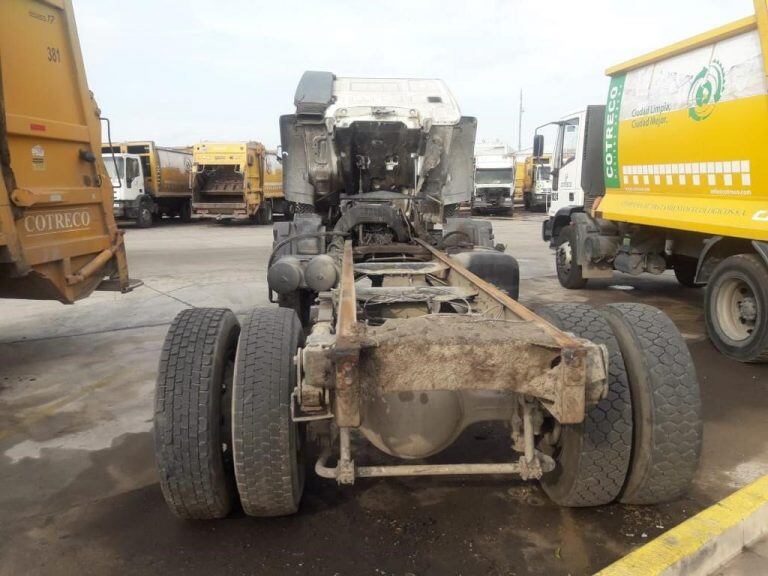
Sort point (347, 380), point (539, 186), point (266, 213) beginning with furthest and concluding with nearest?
1. point (539, 186)
2. point (266, 213)
3. point (347, 380)

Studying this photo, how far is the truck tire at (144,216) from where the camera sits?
21.3 meters

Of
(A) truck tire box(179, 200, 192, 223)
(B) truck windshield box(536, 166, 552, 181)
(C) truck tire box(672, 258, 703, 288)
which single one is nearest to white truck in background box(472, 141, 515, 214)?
(B) truck windshield box(536, 166, 552, 181)

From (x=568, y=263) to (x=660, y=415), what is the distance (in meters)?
6.85

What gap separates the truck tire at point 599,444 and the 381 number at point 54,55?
4.96m

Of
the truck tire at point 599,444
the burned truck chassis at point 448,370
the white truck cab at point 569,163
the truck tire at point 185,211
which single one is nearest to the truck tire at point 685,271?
the white truck cab at point 569,163

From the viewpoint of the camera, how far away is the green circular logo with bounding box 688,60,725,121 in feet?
18.3

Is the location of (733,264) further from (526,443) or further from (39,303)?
(39,303)

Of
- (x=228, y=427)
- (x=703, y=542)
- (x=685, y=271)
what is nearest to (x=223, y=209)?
(x=685, y=271)

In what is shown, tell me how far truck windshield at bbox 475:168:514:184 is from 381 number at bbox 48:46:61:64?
2259 centimetres

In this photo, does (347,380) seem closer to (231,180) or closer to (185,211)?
(231,180)

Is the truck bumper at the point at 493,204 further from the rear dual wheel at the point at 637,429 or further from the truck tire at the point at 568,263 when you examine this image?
the rear dual wheel at the point at 637,429

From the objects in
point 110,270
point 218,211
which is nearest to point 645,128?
point 110,270

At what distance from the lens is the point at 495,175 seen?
26516mm

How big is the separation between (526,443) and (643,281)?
330 inches
